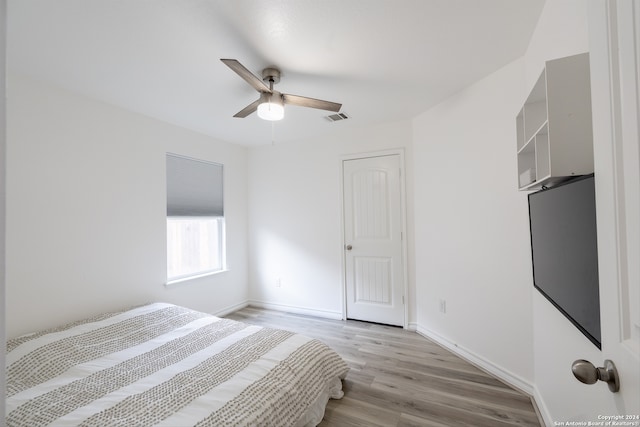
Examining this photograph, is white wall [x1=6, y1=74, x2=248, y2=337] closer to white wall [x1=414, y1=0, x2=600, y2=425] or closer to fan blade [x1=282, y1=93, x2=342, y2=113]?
fan blade [x1=282, y1=93, x2=342, y2=113]

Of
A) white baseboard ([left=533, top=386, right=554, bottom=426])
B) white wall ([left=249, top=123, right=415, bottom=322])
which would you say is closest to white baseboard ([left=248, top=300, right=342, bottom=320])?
white wall ([left=249, top=123, right=415, bottom=322])

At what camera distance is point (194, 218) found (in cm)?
343

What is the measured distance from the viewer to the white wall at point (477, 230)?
2.00 meters

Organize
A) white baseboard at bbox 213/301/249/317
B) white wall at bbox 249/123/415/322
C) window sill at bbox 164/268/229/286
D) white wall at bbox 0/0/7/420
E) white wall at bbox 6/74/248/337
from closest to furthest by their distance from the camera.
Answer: white wall at bbox 0/0/7/420
white wall at bbox 6/74/248/337
window sill at bbox 164/268/229/286
white wall at bbox 249/123/415/322
white baseboard at bbox 213/301/249/317

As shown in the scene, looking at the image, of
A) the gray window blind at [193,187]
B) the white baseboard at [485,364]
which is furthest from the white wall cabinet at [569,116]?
the gray window blind at [193,187]

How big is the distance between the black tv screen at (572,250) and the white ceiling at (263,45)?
1127 mm

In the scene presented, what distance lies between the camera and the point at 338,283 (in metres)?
3.56

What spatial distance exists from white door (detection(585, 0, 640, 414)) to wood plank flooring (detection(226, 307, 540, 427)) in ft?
4.85

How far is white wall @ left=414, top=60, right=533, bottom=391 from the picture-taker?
6.57ft

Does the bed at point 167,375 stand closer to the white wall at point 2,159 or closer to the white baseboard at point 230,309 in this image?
the white wall at point 2,159

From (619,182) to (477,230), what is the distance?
1.95 m

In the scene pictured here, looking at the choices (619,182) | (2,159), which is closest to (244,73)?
(2,159)

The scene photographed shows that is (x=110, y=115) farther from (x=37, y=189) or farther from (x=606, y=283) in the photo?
(x=606, y=283)

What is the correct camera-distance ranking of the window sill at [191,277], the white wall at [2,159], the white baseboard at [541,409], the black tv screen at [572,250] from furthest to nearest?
the window sill at [191,277], the white baseboard at [541,409], the black tv screen at [572,250], the white wall at [2,159]
